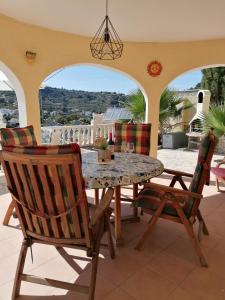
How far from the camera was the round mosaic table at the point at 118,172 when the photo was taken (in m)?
1.84

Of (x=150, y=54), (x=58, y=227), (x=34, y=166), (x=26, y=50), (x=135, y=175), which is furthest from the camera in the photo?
(x=150, y=54)

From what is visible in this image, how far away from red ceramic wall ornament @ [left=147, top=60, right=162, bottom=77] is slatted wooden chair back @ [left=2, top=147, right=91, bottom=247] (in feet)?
12.2

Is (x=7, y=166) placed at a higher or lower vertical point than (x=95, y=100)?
lower

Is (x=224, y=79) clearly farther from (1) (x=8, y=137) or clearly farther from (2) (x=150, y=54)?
(1) (x=8, y=137)

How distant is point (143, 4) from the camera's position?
2.80 meters

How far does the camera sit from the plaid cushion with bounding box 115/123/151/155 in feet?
10.6

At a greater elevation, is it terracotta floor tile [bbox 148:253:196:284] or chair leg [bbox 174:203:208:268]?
chair leg [bbox 174:203:208:268]

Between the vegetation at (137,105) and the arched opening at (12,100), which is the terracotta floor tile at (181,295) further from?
the vegetation at (137,105)

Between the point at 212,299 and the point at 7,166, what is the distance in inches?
64.4

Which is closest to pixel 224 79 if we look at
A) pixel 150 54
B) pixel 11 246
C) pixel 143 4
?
pixel 150 54

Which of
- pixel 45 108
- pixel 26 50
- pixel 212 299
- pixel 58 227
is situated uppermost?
pixel 26 50

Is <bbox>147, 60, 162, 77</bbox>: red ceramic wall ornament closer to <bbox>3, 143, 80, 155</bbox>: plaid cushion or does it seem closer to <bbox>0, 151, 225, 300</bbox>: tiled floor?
<bbox>0, 151, 225, 300</bbox>: tiled floor

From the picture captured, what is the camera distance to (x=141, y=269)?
1.88 metres

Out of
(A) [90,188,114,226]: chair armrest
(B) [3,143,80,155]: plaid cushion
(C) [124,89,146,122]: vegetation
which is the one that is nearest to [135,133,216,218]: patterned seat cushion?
(A) [90,188,114,226]: chair armrest
